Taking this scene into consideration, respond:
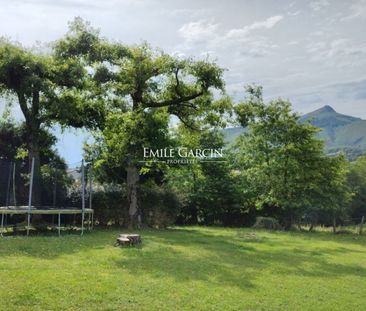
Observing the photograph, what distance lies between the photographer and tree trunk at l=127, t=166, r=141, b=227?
70.1 feet

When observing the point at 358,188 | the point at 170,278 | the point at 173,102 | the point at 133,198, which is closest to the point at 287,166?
the point at 173,102

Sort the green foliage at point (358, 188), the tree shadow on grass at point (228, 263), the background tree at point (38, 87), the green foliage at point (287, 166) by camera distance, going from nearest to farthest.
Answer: the tree shadow on grass at point (228, 263)
the background tree at point (38, 87)
the green foliage at point (287, 166)
the green foliage at point (358, 188)

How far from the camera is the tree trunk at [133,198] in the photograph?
841 inches

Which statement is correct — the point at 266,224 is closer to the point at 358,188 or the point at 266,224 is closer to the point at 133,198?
the point at 133,198

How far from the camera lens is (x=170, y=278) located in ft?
29.9

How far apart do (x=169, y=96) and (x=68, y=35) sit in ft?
19.7

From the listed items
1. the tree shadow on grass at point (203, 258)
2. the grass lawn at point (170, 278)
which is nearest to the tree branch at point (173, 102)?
the tree shadow on grass at point (203, 258)

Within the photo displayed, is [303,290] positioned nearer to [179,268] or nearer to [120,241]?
[179,268]

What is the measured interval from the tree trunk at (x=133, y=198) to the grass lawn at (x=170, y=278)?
7122 mm

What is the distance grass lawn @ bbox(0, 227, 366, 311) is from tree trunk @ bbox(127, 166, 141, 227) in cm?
712

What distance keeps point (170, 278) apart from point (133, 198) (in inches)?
497

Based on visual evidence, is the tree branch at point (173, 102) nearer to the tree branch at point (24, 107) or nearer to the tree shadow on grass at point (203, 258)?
the tree branch at point (24, 107)

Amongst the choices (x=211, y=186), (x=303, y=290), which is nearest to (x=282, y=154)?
(x=211, y=186)

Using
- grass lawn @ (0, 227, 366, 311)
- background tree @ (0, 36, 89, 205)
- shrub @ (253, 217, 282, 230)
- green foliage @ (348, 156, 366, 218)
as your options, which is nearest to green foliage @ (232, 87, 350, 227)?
shrub @ (253, 217, 282, 230)
